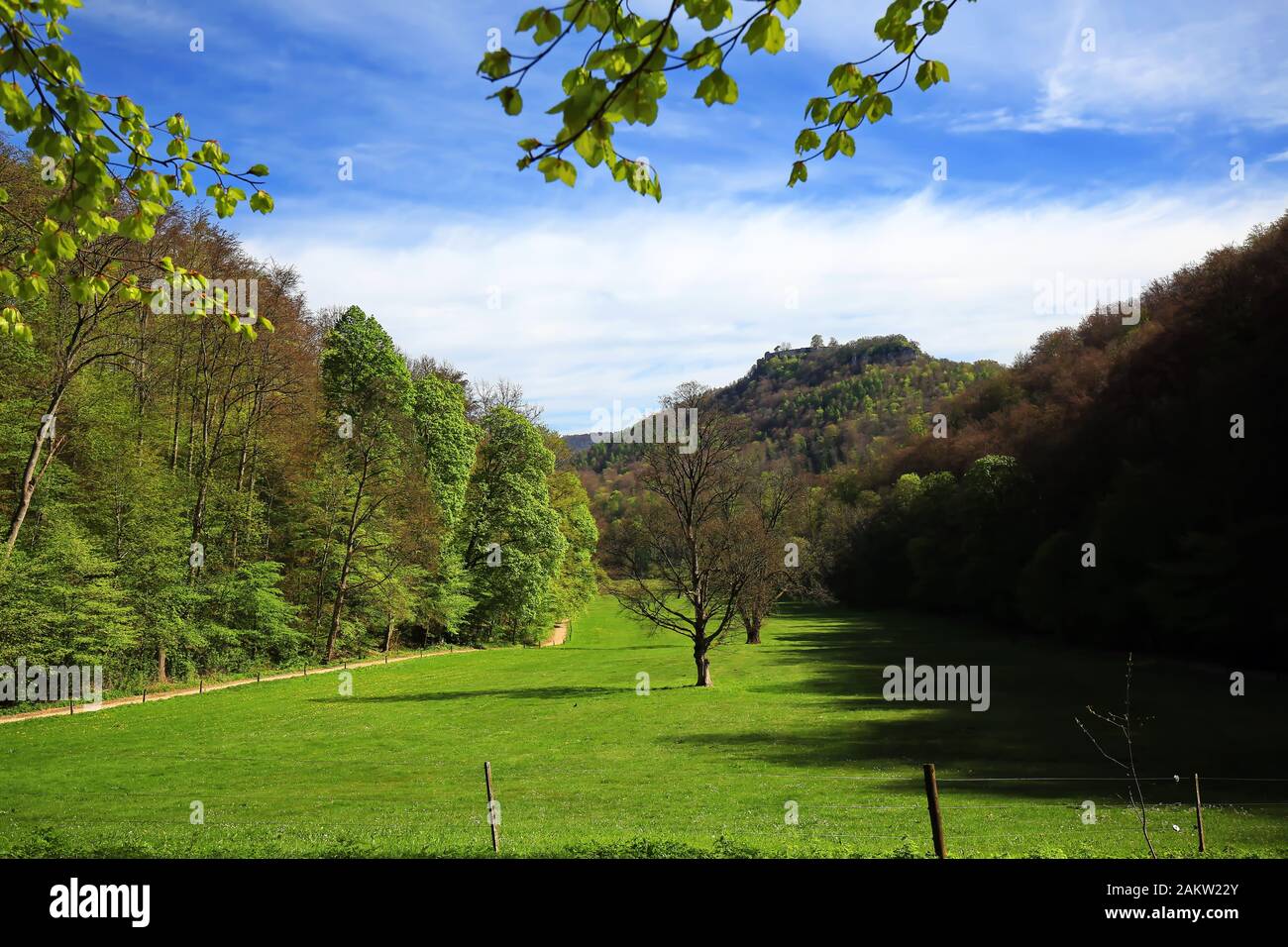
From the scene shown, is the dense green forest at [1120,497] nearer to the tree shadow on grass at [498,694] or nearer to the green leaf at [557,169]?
the tree shadow on grass at [498,694]

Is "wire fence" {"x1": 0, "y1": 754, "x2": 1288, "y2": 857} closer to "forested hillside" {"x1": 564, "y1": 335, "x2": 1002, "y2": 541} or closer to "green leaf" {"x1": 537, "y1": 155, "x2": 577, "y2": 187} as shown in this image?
"green leaf" {"x1": 537, "y1": 155, "x2": 577, "y2": 187}

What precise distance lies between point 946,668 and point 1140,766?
685 inches

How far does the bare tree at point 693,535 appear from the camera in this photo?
29.2 m

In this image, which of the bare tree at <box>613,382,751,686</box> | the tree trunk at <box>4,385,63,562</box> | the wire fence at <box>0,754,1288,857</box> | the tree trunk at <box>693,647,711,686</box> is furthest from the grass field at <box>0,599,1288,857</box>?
the tree trunk at <box>4,385,63,562</box>

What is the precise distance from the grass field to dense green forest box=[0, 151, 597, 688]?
3.96m

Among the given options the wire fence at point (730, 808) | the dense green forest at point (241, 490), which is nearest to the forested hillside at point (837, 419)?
the dense green forest at point (241, 490)

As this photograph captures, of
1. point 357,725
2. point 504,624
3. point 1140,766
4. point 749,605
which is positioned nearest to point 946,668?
point 749,605

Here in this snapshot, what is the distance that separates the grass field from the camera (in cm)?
1013

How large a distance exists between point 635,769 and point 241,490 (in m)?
24.3

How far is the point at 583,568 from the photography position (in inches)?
2210

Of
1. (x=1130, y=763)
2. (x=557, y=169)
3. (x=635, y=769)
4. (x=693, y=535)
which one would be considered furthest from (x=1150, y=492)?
(x=557, y=169)

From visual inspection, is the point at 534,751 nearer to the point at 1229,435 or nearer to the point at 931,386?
the point at 1229,435

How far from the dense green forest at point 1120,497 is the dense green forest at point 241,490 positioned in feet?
28.5

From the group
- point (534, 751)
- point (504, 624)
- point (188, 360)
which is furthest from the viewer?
point (504, 624)
